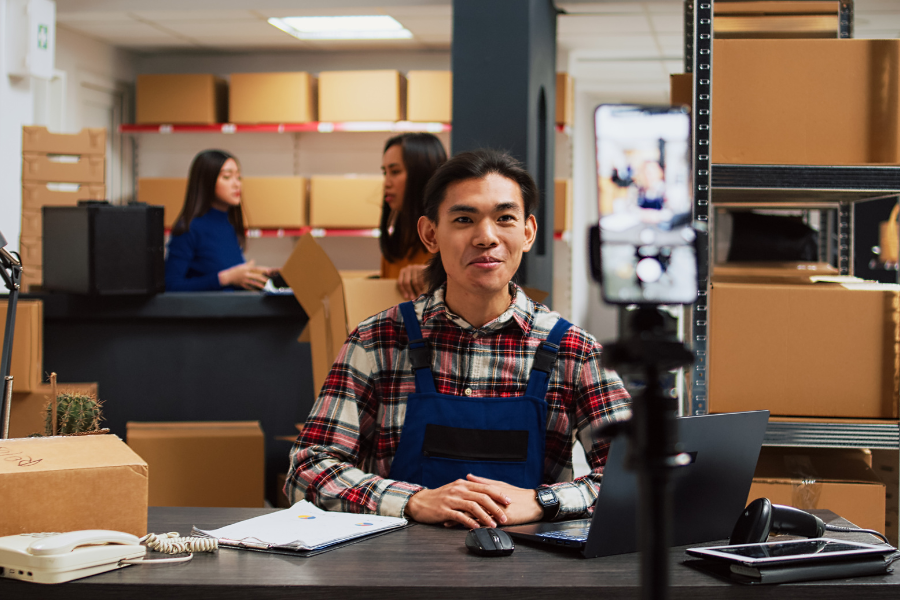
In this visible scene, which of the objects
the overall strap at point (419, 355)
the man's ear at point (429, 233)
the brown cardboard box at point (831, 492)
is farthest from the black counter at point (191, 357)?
the brown cardboard box at point (831, 492)

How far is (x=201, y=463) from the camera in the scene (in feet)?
9.47

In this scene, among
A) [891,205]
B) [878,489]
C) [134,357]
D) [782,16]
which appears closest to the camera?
[878,489]

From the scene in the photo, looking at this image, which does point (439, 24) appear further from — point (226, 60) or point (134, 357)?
point (134, 357)

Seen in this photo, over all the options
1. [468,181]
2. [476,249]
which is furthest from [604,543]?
[468,181]

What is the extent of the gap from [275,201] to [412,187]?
3.07 meters

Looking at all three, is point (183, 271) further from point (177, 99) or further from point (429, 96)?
point (177, 99)

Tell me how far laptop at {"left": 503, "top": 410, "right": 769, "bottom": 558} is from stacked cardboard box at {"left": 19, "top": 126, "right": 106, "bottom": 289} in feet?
9.48

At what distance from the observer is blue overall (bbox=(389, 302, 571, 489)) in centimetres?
147

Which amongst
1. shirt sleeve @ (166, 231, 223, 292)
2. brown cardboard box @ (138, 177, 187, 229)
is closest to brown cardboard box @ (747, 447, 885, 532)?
shirt sleeve @ (166, 231, 223, 292)

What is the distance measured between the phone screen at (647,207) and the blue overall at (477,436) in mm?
911

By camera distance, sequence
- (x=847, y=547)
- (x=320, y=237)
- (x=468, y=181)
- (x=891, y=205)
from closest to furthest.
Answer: (x=847, y=547) < (x=468, y=181) < (x=891, y=205) < (x=320, y=237)

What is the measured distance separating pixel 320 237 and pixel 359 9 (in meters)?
1.73

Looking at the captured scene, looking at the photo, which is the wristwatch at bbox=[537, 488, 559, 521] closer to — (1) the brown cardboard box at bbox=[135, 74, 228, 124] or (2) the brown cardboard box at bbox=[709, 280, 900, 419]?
(2) the brown cardboard box at bbox=[709, 280, 900, 419]

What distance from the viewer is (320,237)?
589cm
